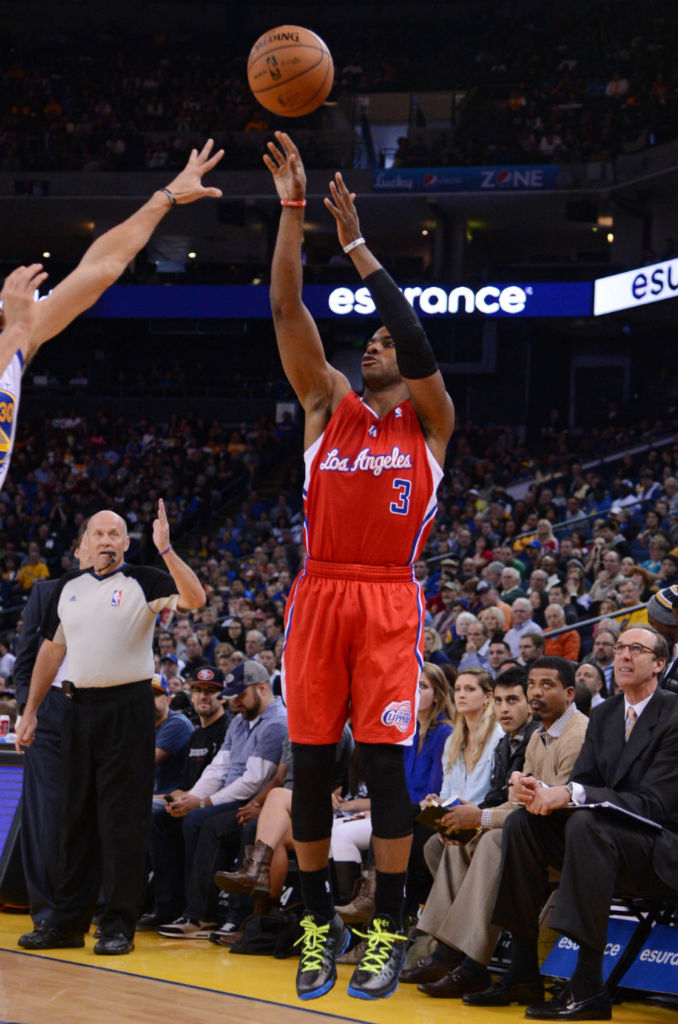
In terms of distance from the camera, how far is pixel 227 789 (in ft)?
23.4

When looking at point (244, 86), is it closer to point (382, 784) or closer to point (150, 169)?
point (150, 169)

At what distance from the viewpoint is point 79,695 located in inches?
238

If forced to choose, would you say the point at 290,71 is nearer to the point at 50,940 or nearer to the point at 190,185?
the point at 190,185

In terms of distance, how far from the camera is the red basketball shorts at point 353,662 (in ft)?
13.3

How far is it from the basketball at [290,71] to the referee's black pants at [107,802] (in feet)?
9.44

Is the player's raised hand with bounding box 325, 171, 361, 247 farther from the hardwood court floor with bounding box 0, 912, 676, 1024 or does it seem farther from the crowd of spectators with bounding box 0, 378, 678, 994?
the hardwood court floor with bounding box 0, 912, 676, 1024

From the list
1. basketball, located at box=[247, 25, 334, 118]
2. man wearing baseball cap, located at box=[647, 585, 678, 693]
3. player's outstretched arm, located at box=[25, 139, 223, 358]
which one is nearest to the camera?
player's outstretched arm, located at box=[25, 139, 223, 358]

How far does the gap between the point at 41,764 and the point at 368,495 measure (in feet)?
11.7

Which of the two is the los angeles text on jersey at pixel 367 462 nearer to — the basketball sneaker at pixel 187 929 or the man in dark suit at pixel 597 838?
the man in dark suit at pixel 597 838

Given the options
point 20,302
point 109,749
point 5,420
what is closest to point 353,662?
point 5,420

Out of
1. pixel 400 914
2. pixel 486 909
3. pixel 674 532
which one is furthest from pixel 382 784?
pixel 674 532

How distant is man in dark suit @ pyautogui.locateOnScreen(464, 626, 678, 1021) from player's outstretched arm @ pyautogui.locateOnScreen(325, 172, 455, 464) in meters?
1.57

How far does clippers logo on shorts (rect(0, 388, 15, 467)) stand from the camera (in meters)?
3.34

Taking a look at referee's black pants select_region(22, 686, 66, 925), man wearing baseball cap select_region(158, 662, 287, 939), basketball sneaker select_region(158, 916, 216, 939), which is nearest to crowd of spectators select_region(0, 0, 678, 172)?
man wearing baseball cap select_region(158, 662, 287, 939)
